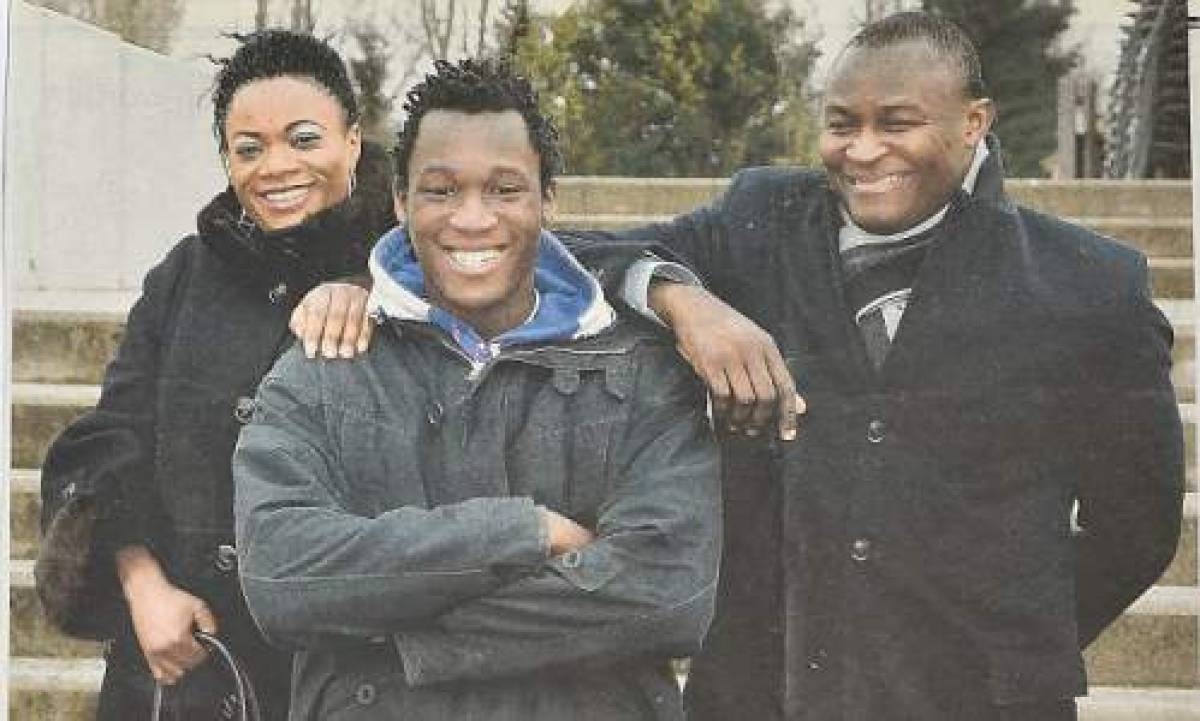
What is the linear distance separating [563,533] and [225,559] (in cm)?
67

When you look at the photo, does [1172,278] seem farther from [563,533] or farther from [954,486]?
[563,533]

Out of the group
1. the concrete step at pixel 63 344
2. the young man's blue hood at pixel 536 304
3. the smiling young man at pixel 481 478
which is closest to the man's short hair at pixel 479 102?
the smiling young man at pixel 481 478

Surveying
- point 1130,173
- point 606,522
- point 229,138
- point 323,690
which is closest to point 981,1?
point 1130,173

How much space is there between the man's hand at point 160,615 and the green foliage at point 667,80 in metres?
1.06

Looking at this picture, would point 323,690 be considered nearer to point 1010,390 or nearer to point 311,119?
point 311,119

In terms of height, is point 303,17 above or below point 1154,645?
above

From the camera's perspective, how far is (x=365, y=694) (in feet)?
8.43

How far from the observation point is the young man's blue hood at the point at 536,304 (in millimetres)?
2674

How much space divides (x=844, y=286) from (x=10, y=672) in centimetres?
175

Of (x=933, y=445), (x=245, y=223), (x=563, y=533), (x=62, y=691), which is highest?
(x=245, y=223)

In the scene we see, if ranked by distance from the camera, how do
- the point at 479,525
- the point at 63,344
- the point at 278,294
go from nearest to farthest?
the point at 479,525 → the point at 278,294 → the point at 63,344

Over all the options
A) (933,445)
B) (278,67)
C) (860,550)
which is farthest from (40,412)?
(933,445)

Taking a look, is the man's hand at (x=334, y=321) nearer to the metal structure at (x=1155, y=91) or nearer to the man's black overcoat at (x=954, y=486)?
the man's black overcoat at (x=954, y=486)

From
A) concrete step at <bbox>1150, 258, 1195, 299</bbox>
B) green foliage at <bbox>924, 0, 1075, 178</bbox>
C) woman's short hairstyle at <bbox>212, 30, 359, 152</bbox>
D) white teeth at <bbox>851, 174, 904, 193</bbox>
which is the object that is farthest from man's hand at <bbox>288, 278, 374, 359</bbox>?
concrete step at <bbox>1150, 258, 1195, 299</bbox>
